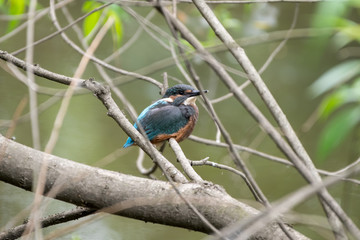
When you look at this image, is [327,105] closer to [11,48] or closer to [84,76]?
[84,76]

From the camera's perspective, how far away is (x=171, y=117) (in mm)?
3252

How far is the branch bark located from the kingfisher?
153 cm

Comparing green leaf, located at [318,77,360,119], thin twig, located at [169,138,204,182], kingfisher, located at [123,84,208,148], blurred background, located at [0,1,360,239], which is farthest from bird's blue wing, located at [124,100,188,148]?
green leaf, located at [318,77,360,119]

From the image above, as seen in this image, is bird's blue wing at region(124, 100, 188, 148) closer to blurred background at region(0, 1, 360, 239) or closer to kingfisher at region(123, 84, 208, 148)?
kingfisher at region(123, 84, 208, 148)

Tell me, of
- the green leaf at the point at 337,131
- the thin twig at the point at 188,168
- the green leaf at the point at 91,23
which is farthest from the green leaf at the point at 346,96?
the green leaf at the point at 91,23

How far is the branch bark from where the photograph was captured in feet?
4.82

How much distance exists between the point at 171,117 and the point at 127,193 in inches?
67.9

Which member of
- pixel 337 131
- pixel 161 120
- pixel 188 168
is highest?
pixel 161 120

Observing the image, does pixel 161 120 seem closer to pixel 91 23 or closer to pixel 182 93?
pixel 182 93

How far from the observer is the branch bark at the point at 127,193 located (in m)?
1.47

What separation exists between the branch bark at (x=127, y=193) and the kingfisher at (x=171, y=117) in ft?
5.03

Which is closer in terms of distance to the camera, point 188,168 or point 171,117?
point 188,168

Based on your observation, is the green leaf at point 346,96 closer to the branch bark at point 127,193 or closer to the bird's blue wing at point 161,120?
the branch bark at point 127,193

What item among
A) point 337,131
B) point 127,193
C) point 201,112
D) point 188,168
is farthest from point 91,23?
point 201,112
